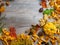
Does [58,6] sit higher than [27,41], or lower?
higher

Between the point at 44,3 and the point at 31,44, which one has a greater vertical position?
the point at 44,3

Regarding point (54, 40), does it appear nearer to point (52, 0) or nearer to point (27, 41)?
point (27, 41)

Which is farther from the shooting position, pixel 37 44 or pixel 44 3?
pixel 44 3

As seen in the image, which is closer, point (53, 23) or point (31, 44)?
point (31, 44)

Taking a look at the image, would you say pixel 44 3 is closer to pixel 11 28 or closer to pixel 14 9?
pixel 14 9

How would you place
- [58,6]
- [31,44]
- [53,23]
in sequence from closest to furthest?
[31,44] < [53,23] < [58,6]

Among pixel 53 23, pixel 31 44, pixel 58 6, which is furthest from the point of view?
pixel 58 6

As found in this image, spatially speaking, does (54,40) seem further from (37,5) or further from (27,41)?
(37,5)

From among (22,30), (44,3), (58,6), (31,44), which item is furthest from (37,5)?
(31,44)

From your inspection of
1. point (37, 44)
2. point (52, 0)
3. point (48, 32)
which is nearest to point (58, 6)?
point (52, 0)
